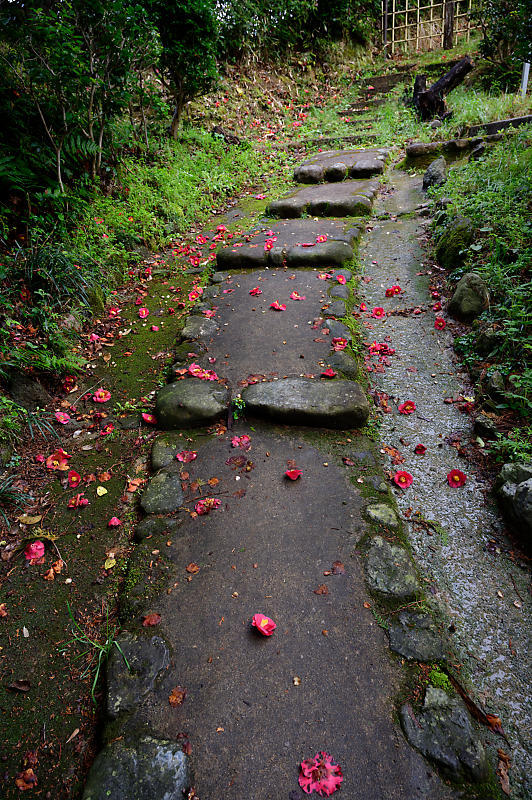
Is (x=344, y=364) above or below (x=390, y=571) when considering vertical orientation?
above

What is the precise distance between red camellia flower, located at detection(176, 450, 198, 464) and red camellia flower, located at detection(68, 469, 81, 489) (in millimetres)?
507

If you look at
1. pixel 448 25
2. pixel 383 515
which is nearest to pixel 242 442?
pixel 383 515

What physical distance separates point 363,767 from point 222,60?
1044 cm

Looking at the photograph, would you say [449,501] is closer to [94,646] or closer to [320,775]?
[320,775]

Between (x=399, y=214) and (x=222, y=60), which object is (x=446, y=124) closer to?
(x=399, y=214)

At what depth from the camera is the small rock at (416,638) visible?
130 cm

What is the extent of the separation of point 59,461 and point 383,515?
65.5 inches

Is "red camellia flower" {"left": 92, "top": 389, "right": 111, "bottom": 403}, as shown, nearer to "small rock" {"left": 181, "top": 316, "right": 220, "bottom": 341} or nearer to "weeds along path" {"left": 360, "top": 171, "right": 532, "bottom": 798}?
"small rock" {"left": 181, "top": 316, "right": 220, "bottom": 341}

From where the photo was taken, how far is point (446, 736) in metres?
1.12

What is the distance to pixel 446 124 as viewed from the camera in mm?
6152

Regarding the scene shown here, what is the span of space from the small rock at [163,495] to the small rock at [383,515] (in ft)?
2.82

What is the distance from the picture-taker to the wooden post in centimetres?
1037

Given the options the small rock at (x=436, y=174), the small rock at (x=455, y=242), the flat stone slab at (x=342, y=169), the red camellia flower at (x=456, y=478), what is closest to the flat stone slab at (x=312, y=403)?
the red camellia flower at (x=456, y=478)

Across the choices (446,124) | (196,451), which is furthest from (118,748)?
(446,124)
